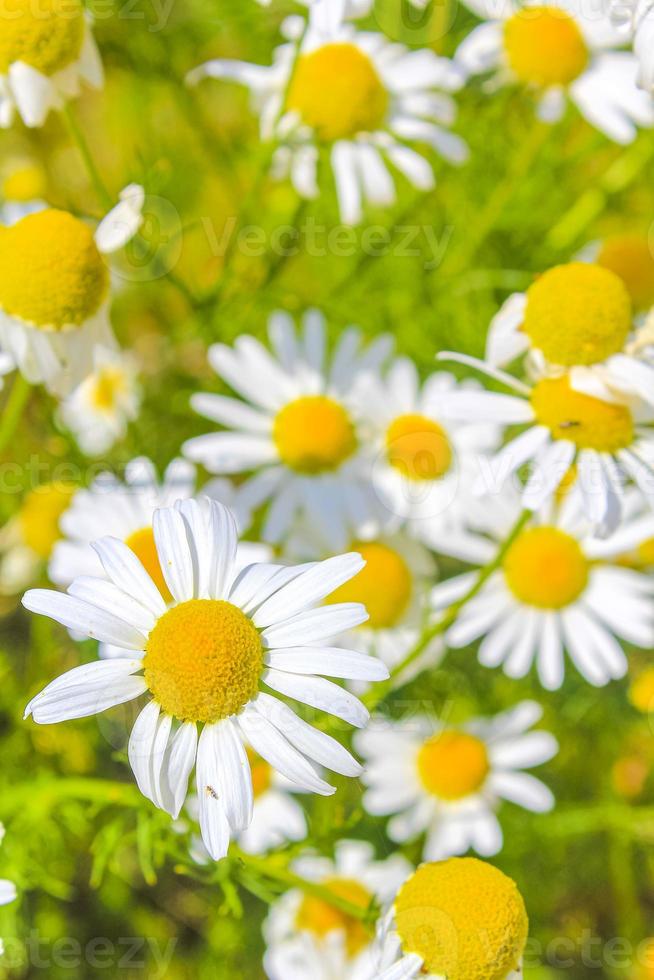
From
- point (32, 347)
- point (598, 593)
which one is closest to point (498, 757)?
point (598, 593)

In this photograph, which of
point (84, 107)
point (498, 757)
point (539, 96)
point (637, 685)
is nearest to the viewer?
Answer: point (498, 757)

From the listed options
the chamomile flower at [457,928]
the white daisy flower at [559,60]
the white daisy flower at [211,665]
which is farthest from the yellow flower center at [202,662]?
the white daisy flower at [559,60]

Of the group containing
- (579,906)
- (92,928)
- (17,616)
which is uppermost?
(17,616)

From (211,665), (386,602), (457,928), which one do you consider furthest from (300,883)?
(386,602)

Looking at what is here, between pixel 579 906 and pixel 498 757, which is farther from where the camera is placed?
pixel 579 906

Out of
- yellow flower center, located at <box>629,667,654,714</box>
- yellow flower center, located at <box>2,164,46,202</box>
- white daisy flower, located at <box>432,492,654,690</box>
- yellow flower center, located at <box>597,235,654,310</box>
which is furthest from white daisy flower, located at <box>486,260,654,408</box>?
yellow flower center, located at <box>2,164,46,202</box>

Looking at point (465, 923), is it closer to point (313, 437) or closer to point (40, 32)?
point (313, 437)

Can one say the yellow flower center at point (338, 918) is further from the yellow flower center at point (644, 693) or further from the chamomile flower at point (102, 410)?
the chamomile flower at point (102, 410)

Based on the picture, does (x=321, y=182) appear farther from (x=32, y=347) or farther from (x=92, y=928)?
(x=92, y=928)
